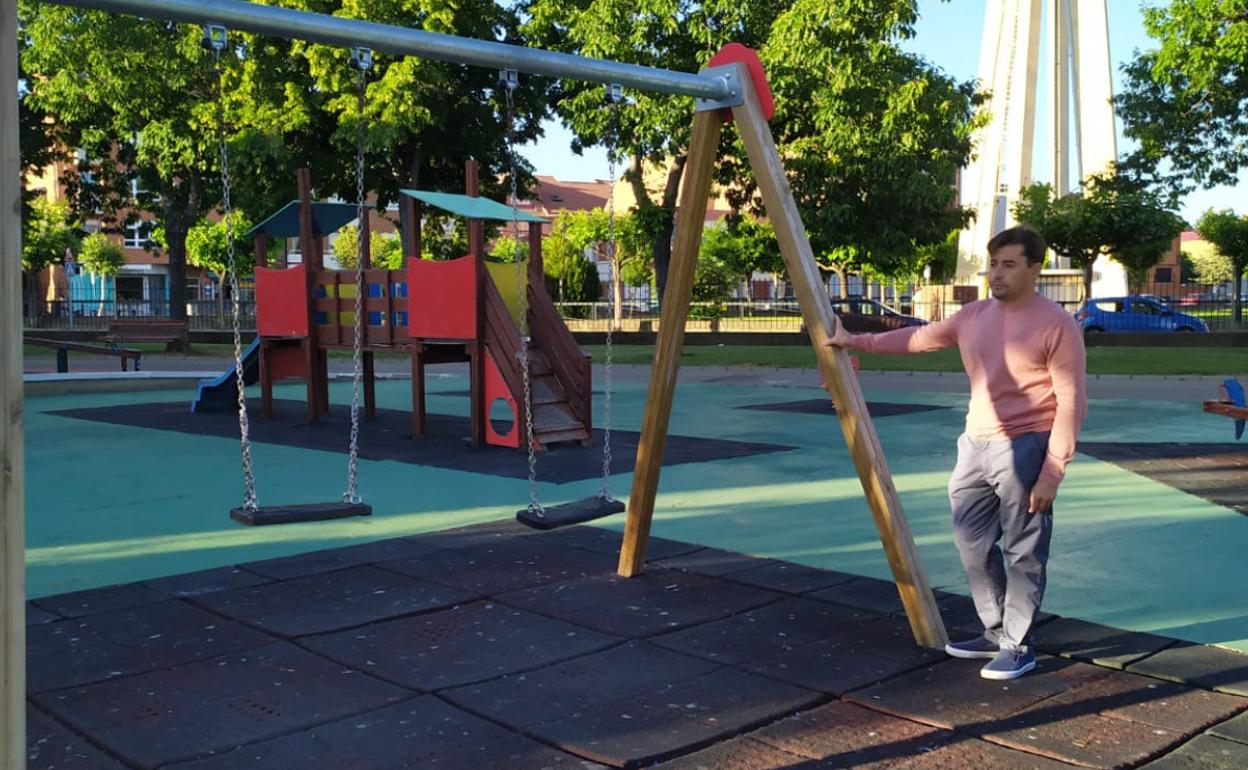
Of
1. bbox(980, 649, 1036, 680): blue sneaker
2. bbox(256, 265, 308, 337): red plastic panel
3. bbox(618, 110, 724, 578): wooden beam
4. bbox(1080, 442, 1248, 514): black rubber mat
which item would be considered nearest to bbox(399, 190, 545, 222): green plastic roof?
bbox(256, 265, 308, 337): red plastic panel

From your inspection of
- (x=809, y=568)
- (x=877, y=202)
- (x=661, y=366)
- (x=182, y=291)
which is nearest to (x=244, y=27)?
(x=661, y=366)

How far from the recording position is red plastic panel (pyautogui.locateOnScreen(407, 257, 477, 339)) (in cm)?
1056

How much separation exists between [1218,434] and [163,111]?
93.2 feet

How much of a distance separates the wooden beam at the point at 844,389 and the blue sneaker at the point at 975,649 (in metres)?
0.11

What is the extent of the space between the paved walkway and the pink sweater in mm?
830

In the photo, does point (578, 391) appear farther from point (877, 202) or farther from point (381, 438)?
point (877, 202)

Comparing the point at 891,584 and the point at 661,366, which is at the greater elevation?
the point at 661,366

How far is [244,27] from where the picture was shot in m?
3.90

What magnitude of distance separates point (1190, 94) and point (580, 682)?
103 feet

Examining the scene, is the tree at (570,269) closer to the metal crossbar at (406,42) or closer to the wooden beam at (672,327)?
the wooden beam at (672,327)

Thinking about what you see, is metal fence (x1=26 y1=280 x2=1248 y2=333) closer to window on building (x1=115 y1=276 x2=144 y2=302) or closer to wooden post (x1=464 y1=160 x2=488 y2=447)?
wooden post (x1=464 y1=160 x2=488 y2=447)

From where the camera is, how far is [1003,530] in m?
4.12

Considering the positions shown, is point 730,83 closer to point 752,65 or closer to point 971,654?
point 752,65

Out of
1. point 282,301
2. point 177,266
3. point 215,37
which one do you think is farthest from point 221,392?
point 177,266
